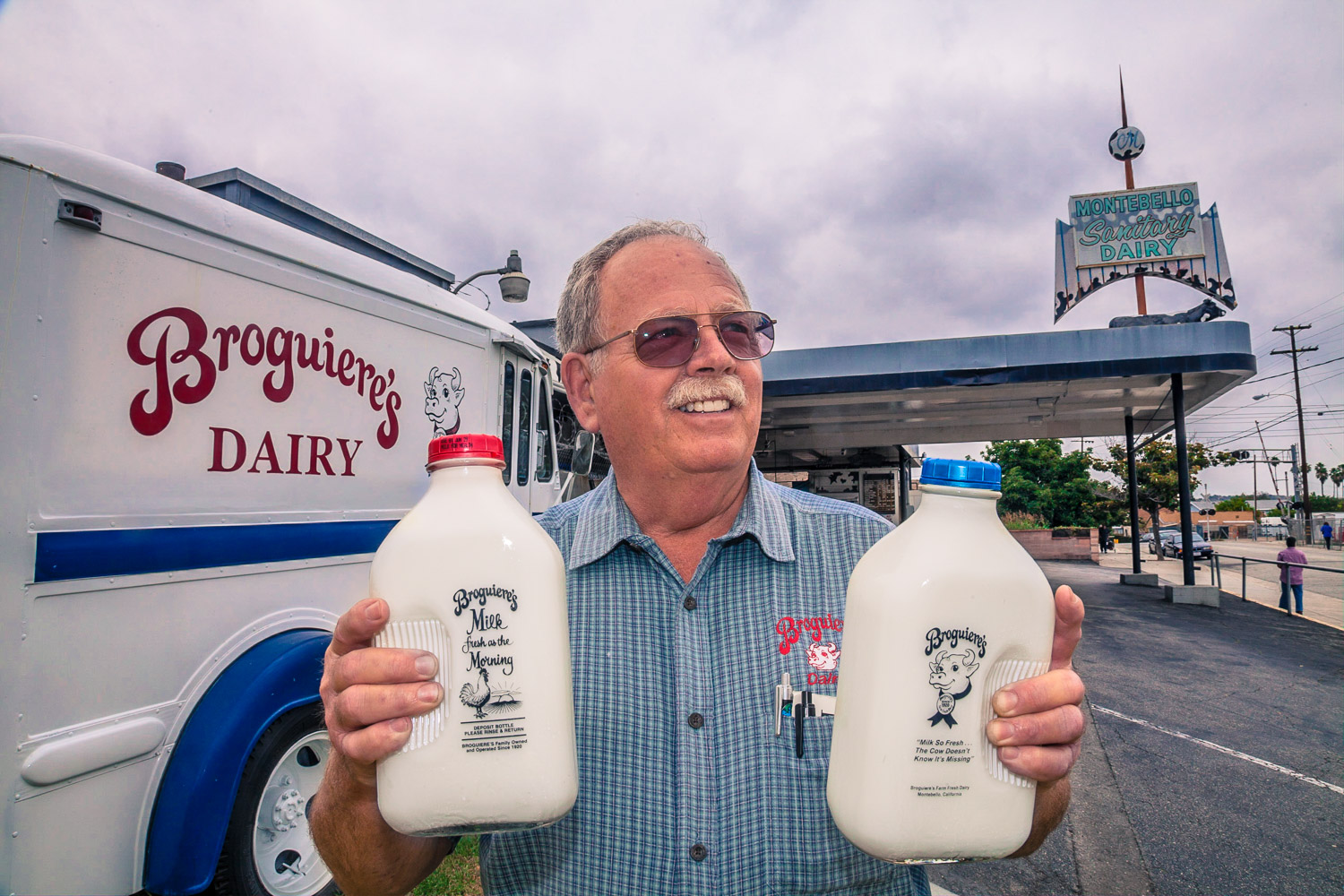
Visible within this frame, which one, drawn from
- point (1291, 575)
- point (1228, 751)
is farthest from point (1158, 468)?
point (1228, 751)

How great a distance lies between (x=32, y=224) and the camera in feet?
7.25

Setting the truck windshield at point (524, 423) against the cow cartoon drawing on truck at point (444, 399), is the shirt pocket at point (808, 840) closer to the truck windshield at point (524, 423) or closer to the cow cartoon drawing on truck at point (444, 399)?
the cow cartoon drawing on truck at point (444, 399)

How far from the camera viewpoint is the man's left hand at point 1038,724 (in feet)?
3.11

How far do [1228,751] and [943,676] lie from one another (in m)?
5.68

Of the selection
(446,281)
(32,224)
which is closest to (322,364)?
(32,224)

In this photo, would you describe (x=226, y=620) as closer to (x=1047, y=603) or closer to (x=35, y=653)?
(x=35, y=653)

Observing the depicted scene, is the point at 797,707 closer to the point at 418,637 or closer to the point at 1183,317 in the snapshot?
the point at 418,637

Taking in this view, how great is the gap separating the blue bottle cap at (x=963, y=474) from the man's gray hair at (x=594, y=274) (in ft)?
2.79

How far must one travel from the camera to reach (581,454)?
18.6 feet

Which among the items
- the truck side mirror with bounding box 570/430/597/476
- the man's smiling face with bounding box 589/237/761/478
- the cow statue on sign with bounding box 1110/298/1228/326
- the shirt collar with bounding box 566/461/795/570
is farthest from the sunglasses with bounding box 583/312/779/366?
the cow statue on sign with bounding box 1110/298/1228/326

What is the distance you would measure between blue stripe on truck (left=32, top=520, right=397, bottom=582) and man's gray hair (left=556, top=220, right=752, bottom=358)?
1.85 m

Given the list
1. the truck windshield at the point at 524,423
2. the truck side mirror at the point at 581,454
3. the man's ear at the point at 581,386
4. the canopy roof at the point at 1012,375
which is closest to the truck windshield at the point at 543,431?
the truck windshield at the point at 524,423

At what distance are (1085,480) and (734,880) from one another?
109 ft

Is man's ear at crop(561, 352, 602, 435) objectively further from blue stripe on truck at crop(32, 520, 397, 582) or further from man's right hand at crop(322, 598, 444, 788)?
blue stripe on truck at crop(32, 520, 397, 582)
